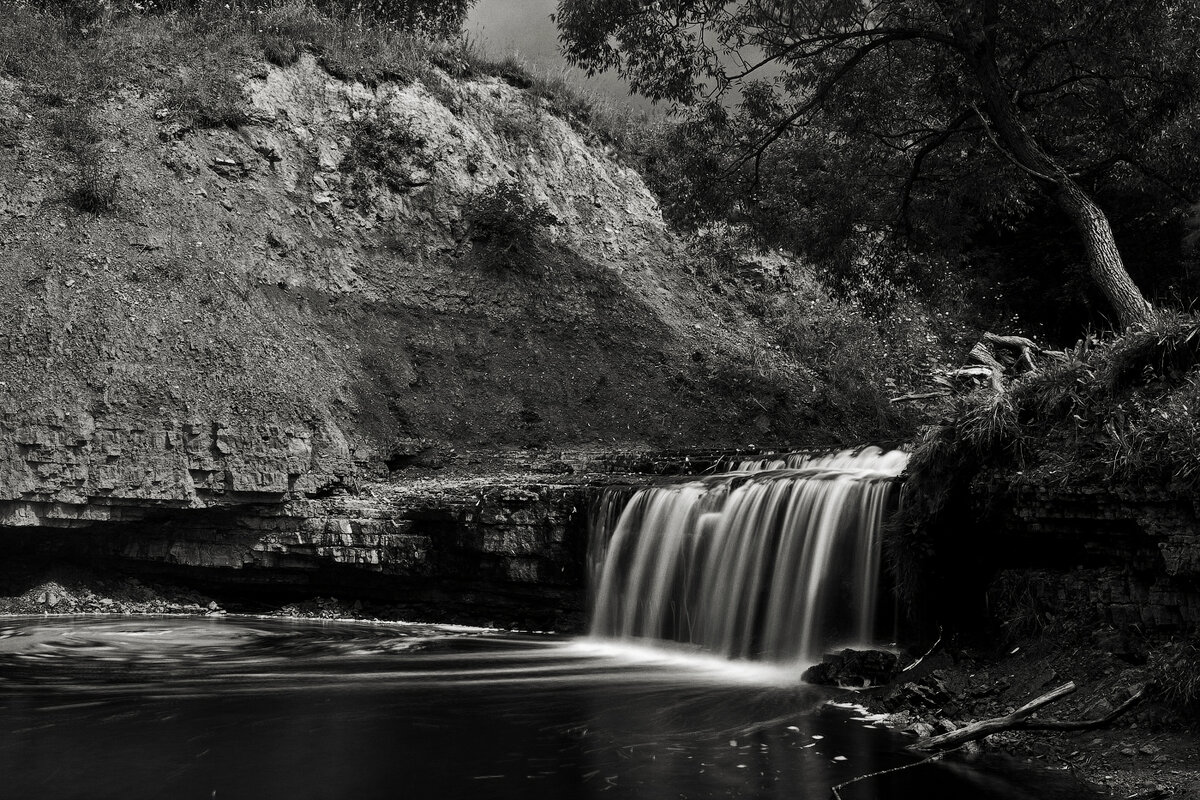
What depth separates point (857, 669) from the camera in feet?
29.7

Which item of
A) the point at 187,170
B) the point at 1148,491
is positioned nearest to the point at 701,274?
the point at 187,170

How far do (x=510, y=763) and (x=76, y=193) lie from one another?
1347cm

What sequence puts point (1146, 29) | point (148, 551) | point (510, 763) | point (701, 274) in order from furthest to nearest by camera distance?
1. point (701, 274)
2. point (148, 551)
3. point (1146, 29)
4. point (510, 763)

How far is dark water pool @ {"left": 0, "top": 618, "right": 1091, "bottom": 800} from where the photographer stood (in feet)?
21.7

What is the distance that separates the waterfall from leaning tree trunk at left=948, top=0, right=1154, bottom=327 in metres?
3.02

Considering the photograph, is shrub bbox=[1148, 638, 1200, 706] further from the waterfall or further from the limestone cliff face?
the limestone cliff face

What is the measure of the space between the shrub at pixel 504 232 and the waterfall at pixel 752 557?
865 centimetres

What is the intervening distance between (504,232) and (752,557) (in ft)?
36.6

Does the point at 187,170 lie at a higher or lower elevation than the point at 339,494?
higher

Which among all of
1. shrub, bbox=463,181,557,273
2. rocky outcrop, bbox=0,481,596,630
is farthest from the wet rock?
shrub, bbox=463,181,557,273

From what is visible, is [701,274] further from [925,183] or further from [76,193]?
[76,193]

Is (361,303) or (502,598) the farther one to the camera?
(361,303)

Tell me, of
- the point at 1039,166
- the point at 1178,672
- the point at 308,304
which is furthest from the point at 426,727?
the point at 308,304

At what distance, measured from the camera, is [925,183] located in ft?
54.9
